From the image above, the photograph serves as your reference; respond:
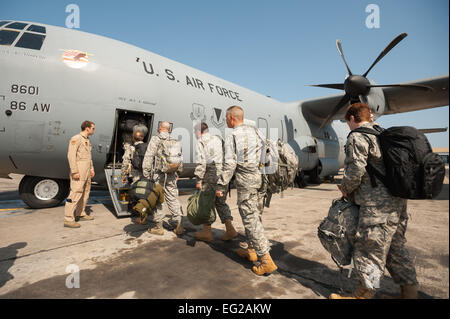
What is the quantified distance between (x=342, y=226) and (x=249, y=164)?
1318 millimetres

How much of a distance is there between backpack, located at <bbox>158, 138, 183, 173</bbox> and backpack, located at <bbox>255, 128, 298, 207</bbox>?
5.76 ft

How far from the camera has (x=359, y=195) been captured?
7.75 ft

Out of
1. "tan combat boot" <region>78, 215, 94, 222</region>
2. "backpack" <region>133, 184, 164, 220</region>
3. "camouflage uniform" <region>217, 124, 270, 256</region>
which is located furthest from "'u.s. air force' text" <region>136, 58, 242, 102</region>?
"camouflage uniform" <region>217, 124, 270, 256</region>

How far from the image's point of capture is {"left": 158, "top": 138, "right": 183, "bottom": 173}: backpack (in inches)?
171

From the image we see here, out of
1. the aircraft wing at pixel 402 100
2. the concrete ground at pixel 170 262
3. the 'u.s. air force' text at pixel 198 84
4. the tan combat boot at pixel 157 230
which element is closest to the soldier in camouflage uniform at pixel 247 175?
the concrete ground at pixel 170 262

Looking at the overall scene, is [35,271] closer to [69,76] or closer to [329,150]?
[69,76]

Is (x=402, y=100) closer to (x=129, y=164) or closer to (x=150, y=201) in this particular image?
(x=129, y=164)

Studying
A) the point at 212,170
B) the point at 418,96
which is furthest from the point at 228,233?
the point at 418,96

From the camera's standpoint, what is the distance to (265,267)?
2.89 m

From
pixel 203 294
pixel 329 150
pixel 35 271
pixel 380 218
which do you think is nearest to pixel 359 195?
pixel 380 218

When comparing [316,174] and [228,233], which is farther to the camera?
[316,174]

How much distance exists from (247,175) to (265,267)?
1.17 metres
